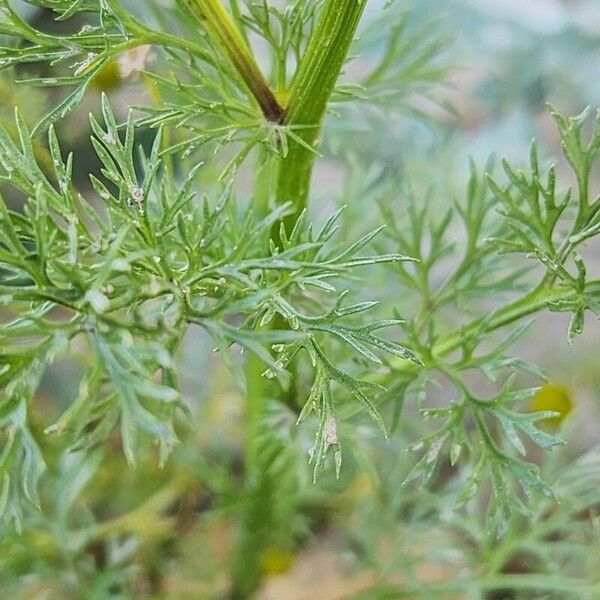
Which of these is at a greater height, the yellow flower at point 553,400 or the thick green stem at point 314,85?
the thick green stem at point 314,85

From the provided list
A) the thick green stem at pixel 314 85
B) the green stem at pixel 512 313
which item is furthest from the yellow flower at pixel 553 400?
the thick green stem at pixel 314 85

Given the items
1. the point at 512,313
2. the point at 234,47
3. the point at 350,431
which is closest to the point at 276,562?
the point at 350,431

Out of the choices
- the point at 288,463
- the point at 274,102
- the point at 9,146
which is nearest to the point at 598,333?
the point at 288,463

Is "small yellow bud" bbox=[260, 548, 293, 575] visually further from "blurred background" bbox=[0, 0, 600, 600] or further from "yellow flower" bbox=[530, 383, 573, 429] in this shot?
"yellow flower" bbox=[530, 383, 573, 429]

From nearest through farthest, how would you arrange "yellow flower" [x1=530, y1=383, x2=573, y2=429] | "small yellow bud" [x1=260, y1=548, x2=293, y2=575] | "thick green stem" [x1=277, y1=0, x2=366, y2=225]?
"thick green stem" [x1=277, y1=0, x2=366, y2=225] < "yellow flower" [x1=530, y1=383, x2=573, y2=429] < "small yellow bud" [x1=260, y1=548, x2=293, y2=575]

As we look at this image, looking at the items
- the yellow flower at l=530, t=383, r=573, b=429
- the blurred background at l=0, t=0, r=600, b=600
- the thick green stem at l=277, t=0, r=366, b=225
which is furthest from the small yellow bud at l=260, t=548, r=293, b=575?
the thick green stem at l=277, t=0, r=366, b=225

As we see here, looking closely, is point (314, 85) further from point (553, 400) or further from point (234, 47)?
point (553, 400)

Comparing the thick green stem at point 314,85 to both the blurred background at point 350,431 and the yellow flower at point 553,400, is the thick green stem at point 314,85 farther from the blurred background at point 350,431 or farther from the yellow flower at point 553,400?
the yellow flower at point 553,400
